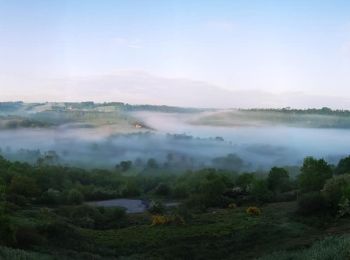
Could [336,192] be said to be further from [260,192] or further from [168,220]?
[260,192]

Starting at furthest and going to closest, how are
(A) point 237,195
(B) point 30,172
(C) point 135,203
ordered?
(B) point 30,172
(C) point 135,203
(A) point 237,195

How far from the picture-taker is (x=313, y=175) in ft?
295

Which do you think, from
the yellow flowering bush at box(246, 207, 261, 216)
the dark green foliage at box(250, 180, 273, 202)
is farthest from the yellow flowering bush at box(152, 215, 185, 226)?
the dark green foliage at box(250, 180, 273, 202)

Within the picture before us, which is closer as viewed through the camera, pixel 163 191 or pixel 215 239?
pixel 215 239

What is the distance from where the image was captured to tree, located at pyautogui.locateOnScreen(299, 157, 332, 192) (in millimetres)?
88875

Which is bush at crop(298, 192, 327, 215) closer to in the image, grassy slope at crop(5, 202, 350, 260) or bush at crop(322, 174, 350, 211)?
bush at crop(322, 174, 350, 211)

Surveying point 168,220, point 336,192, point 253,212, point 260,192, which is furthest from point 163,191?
point 336,192

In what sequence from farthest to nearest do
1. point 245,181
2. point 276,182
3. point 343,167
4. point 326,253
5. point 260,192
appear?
point 245,181
point 276,182
point 343,167
point 260,192
point 326,253

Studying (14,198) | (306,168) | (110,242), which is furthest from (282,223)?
(14,198)

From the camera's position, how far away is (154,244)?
190 ft

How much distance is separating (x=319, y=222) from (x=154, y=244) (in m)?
20.4

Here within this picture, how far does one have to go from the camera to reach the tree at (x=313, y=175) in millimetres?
88875

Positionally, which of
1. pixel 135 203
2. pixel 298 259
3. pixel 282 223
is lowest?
pixel 135 203

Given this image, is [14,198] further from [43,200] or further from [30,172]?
[30,172]
